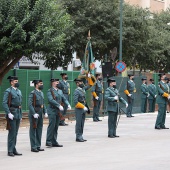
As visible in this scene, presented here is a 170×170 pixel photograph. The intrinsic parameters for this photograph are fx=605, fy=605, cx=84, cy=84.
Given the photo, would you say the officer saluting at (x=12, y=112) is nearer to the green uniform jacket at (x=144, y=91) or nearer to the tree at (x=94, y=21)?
the green uniform jacket at (x=144, y=91)

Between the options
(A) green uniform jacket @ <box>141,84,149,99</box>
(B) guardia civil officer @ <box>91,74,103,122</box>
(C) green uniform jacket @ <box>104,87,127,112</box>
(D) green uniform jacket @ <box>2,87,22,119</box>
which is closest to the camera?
(D) green uniform jacket @ <box>2,87,22,119</box>

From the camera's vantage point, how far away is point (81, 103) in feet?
61.2

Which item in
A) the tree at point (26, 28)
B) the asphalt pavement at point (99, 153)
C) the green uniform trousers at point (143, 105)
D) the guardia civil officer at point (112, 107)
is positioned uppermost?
the tree at point (26, 28)

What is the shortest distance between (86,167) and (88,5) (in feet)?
87.3

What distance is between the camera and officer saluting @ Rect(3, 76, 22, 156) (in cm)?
1530

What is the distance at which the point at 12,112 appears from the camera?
15508 millimetres

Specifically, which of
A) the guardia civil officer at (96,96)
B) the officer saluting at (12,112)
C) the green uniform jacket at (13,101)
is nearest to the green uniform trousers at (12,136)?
the officer saluting at (12,112)

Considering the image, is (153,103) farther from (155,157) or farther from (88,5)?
(155,157)

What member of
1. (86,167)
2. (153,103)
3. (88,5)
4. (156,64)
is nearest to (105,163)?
(86,167)

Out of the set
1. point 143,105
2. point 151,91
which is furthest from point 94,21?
point 143,105

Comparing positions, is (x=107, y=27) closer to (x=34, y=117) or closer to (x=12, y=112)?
(x=34, y=117)

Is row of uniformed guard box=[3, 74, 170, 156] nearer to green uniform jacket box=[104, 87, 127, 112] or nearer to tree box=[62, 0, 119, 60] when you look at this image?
green uniform jacket box=[104, 87, 127, 112]

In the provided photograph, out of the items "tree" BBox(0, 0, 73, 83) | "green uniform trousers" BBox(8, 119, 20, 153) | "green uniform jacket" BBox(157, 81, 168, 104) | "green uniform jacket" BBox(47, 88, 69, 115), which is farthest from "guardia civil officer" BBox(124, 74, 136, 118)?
"green uniform trousers" BBox(8, 119, 20, 153)

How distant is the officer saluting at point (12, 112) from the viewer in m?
15.3
